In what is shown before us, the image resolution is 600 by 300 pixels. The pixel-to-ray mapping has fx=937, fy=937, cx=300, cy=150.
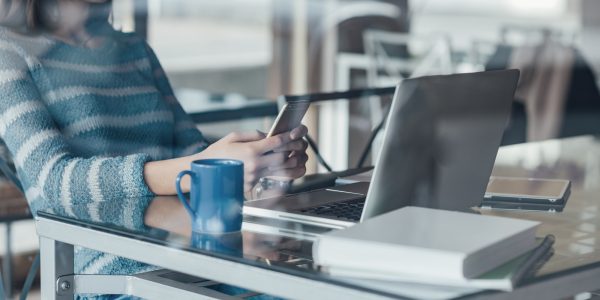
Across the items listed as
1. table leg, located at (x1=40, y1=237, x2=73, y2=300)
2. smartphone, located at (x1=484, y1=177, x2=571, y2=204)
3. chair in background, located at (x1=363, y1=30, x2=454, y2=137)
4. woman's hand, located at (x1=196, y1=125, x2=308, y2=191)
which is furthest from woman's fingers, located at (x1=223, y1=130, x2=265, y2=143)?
chair in background, located at (x1=363, y1=30, x2=454, y2=137)

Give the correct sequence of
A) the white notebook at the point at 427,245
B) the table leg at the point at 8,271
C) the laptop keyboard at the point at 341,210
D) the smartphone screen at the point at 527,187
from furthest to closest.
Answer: the table leg at the point at 8,271, the smartphone screen at the point at 527,187, the laptop keyboard at the point at 341,210, the white notebook at the point at 427,245

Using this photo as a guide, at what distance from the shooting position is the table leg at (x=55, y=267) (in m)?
1.19

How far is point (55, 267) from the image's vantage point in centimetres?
121

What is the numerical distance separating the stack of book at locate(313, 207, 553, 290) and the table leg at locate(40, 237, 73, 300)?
42cm

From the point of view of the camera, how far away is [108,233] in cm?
112

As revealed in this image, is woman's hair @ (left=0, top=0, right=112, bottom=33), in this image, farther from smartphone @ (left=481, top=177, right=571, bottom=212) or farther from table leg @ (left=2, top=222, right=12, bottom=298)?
Answer: table leg @ (left=2, top=222, right=12, bottom=298)

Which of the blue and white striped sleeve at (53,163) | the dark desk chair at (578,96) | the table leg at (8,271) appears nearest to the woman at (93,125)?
the blue and white striped sleeve at (53,163)

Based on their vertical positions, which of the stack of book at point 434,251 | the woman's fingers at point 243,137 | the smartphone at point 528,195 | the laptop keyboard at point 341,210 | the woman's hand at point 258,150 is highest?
the woman's fingers at point 243,137

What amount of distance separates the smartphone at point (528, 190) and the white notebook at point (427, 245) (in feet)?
1.28

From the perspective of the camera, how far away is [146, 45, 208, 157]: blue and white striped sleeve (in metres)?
1.69

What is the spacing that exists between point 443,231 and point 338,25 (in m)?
3.80

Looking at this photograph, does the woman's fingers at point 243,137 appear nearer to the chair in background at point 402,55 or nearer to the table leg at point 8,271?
the table leg at point 8,271

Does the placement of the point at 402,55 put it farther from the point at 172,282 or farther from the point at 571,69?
the point at 172,282

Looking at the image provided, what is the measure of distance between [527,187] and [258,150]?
0.46 m
